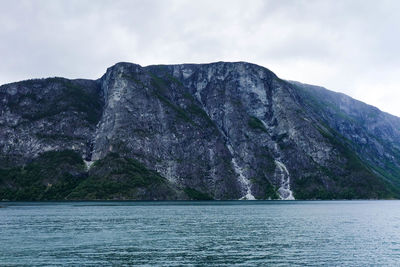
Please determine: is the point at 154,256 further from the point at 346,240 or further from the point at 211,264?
the point at 346,240

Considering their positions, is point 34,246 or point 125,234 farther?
point 125,234

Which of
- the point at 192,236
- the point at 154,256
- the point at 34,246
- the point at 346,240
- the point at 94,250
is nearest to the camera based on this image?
the point at 154,256

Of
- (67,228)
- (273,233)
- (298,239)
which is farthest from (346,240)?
(67,228)

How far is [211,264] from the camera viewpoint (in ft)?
174

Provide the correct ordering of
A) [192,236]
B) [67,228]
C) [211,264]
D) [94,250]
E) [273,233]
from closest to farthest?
1. [211,264]
2. [94,250]
3. [192,236]
4. [273,233]
5. [67,228]

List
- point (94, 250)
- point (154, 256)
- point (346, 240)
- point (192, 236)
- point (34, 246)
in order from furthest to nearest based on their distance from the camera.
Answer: point (192, 236), point (346, 240), point (34, 246), point (94, 250), point (154, 256)

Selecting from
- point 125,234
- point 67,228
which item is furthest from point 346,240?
point 67,228

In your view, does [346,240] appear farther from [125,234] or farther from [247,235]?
[125,234]

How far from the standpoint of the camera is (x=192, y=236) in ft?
268

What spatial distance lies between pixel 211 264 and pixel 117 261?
12.5 metres

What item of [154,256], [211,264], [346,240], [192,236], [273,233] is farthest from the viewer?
[273,233]

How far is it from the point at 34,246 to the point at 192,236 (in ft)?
95.7

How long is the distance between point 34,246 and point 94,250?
11.7m

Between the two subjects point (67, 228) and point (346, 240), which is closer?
point (346, 240)
